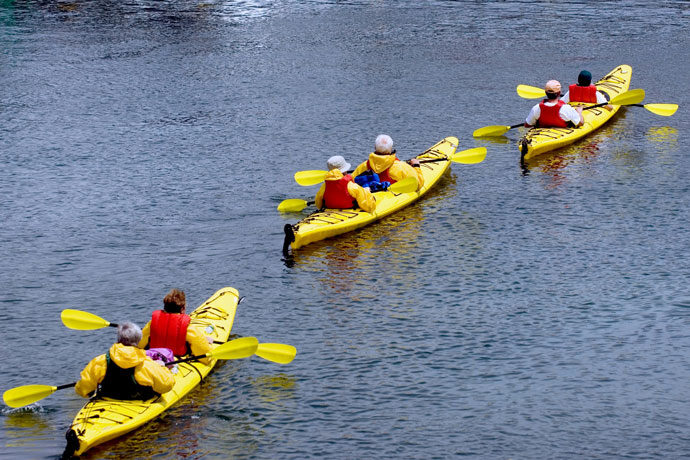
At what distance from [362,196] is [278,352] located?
17.2 feet

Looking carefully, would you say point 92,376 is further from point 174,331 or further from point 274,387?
point 274,387

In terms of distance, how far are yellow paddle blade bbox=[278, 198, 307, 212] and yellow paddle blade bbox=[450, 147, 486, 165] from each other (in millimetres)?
3770

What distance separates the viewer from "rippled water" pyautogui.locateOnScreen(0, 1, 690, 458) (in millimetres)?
12102

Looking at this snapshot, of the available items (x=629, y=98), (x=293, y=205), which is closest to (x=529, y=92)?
(x=629, y=98)

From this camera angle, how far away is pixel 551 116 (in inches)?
884

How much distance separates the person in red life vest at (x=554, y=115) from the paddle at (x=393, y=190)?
210 inches

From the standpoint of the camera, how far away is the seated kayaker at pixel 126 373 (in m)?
11.2

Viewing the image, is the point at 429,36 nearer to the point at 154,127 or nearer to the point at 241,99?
the point at 241,99

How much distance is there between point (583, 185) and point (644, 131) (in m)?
4.66

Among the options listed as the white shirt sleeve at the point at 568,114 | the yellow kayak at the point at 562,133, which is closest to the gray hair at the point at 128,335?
the yellow kayak at the point at 562,133

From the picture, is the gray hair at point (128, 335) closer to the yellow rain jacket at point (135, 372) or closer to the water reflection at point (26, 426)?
the yellow rain jacket at point (135, 372)

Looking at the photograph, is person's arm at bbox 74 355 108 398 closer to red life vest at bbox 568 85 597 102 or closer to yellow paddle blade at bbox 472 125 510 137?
yellow paddle blade at bbox 472 125 510 137

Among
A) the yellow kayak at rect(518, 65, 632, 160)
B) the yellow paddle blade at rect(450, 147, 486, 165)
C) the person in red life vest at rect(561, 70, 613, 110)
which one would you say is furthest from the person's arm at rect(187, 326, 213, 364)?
the person in red life vest at rect(561, 70, 613, 110)

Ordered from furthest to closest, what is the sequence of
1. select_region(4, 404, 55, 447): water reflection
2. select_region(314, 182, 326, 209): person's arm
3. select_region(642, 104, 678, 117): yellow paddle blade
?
select_region(642, 104, 678, 117): yellow paddle blade < select_region(314, 182, 326, 209): person's arm < select_region(4, 404, 55, 447): water reflection
